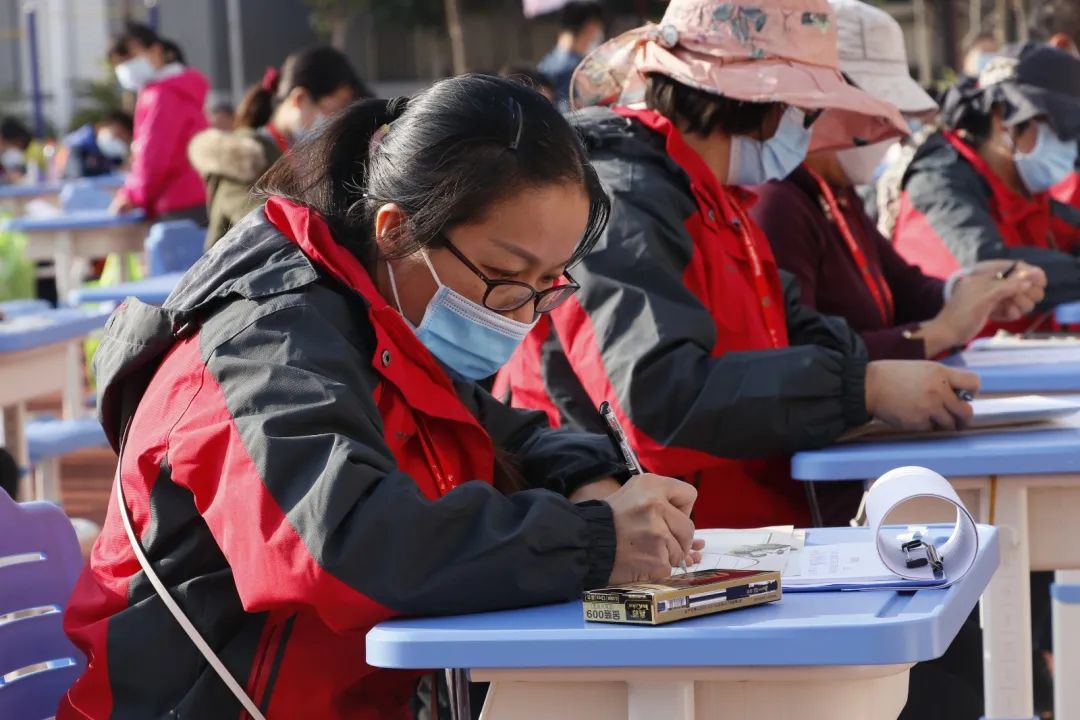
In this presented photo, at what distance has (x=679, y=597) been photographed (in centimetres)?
162

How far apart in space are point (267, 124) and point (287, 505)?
21.6ft

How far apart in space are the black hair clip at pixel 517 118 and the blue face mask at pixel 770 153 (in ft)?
3.93

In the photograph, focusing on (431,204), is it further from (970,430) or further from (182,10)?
(182,10)

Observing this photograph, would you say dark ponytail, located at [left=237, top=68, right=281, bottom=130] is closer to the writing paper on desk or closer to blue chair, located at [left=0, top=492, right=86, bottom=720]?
blue chair, located at [left=0, top=492, right=86, bottom=720]

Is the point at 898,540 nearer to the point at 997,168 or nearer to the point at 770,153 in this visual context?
the point at 770,153

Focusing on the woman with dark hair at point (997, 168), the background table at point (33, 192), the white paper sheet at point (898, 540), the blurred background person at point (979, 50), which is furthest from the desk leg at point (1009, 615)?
the background table at point (33, 192)

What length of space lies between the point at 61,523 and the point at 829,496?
1.50 m

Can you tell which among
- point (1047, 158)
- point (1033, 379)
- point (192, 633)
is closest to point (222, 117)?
point (1047, 158)

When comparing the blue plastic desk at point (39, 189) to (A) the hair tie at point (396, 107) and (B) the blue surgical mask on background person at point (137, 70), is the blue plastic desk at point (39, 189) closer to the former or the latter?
(B) the blue surgical mask on background person at point (137, 70)

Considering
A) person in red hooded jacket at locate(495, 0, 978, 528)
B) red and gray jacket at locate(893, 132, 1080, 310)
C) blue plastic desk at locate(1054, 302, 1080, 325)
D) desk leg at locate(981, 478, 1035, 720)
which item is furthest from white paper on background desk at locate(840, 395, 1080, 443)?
red and gray jacket at locate(893, 132, 1080, 310)

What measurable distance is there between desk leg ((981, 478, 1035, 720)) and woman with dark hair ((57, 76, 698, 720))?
2.62ft

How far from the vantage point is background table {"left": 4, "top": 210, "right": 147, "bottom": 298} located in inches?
390

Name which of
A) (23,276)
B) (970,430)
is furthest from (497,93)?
(23,276)

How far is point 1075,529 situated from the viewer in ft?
8.38
